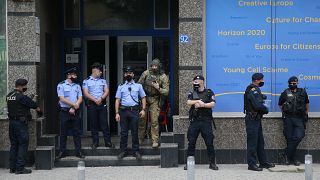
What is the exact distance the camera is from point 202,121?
38.1 feet

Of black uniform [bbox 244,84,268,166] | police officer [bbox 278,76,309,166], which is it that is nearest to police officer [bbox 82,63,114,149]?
black uniform [bbox 244,84,268,166]

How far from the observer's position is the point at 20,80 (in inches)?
456

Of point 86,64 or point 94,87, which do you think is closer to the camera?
point 94,87

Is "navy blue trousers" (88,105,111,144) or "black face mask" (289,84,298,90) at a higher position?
"black face mask" (289,84,298,90)

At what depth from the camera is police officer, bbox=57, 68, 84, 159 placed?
12.2 meters

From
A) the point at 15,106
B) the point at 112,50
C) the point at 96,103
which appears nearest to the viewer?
the point at 15,106

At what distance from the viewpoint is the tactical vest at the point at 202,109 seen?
11.6 meters

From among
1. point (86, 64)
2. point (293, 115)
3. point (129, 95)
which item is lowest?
point (293, 115)

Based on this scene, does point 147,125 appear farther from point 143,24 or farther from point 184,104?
point 143,24

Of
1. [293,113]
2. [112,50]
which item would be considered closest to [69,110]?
[112,50]

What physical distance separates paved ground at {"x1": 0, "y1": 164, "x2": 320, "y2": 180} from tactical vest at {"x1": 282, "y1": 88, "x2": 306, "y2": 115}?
114 cm

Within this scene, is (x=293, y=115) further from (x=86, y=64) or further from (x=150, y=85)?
(x=86, y=64)

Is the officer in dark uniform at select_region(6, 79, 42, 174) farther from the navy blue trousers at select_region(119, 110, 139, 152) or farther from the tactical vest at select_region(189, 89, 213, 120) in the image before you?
the tactical vest at select_region(189, 89, 213, 120)

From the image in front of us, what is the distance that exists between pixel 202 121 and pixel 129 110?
162 cm
